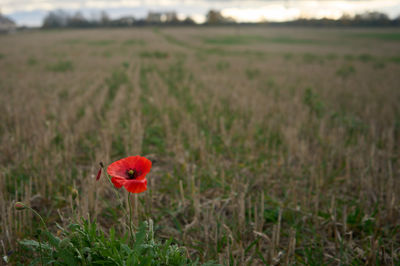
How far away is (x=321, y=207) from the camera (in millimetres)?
2504

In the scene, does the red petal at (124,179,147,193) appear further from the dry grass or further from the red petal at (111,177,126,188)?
the dry grass

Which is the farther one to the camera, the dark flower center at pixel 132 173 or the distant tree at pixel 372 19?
the distant tree at pixel 372 19

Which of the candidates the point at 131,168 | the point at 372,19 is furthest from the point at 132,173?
the point at 372,19

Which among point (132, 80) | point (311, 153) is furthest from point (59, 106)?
point (311, 153)

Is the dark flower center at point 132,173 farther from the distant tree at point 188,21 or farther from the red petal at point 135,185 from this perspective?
the distant tree at point 188,21

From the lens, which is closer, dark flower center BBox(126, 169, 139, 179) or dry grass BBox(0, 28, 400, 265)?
dark flower center BBox(126, 169, 139, 179)

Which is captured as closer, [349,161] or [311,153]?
[349,161]

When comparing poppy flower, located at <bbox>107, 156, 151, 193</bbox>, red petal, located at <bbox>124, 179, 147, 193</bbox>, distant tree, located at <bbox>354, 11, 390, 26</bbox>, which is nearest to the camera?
red petal, located at <bbox>124, 179, 147, 193</bbox>

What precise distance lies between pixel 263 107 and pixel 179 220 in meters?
A: 3.57

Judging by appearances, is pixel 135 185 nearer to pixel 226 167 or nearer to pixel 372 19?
pixel 226 167

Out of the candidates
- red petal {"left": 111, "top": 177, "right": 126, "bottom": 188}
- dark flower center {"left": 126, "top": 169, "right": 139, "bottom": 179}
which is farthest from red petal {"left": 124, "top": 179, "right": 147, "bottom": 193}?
dark flower center {"left": 126, "top": 169, "right": 139, "bottom": 179}

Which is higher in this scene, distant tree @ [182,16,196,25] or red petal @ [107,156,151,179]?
distant tree @ [182,16,196,25]

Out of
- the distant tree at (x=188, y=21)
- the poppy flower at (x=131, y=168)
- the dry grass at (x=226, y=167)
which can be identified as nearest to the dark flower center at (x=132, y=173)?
the poppy flower at (x=131, y=168)

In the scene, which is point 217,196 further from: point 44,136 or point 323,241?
point 44,136
